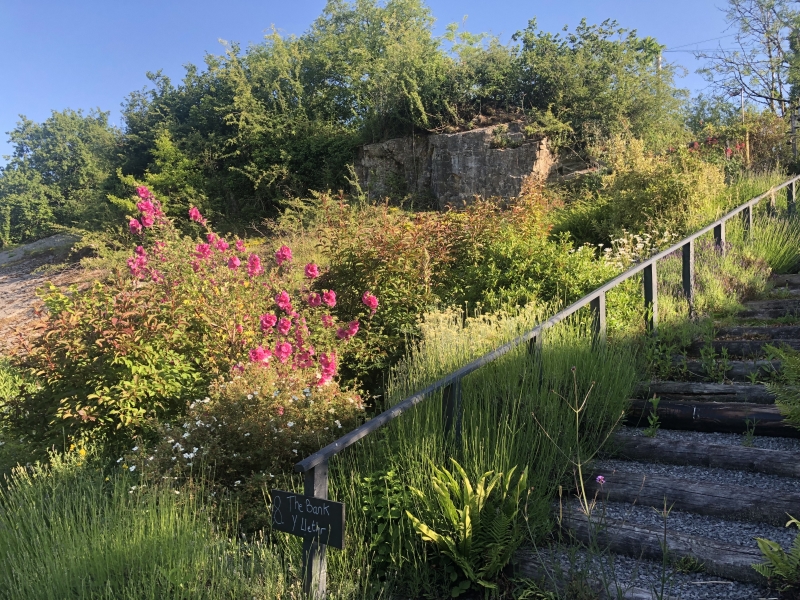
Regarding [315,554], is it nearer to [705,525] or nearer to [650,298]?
[705,525]

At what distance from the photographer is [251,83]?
65.5ft

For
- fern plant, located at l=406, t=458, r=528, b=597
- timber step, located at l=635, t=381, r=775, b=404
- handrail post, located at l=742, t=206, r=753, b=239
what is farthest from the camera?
handrail post, located at l=742, t=206, r=753, b=239

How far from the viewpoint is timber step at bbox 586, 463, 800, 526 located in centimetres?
320

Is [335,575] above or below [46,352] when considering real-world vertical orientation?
below

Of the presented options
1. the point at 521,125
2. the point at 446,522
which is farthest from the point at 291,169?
the point at 446,522

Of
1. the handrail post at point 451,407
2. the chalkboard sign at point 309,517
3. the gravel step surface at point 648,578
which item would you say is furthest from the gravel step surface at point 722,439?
the chalkboard sign at point 309,517

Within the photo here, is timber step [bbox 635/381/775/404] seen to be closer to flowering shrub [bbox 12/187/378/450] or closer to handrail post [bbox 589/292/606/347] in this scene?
handrail post [bbox 589/292/606/347]

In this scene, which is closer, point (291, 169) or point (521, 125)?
point (521, 125)

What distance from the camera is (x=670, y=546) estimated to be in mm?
2975

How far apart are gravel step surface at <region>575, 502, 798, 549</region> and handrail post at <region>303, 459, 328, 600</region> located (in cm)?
140

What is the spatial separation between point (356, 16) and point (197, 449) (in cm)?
2300

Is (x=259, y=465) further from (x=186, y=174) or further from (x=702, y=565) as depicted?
(x=186, y=174)

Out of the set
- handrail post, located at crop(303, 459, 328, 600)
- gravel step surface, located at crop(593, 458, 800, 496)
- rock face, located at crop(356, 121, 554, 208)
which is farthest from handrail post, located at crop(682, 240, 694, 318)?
rock face, located at crop(356, 121, 554, 208)

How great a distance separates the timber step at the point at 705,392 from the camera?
4.48 m
